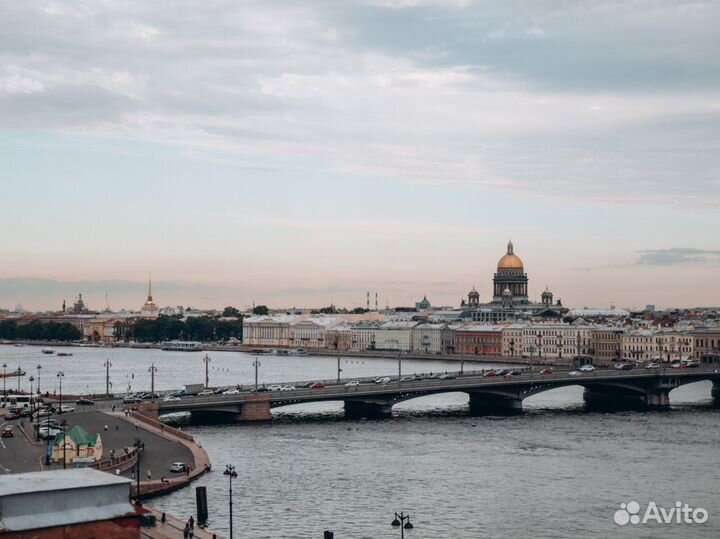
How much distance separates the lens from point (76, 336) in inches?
7643

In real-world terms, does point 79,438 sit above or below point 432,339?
below

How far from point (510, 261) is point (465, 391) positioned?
11083 cm

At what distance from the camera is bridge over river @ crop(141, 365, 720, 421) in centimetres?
5197

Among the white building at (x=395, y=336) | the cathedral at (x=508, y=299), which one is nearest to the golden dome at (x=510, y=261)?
the cathedral at (x=508, y=299)

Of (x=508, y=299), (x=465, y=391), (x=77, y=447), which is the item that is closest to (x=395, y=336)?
(x=508, y=299)

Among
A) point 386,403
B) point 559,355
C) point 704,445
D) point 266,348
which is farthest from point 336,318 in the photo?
point 704,445

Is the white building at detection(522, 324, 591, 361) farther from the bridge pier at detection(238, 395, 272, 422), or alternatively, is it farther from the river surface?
the bridge pier at detection(238, 395, 272, 422)

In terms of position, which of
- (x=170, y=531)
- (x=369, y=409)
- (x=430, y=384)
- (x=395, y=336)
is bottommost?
(x=170, y=531)

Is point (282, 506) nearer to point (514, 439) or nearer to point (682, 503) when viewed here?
point (682, 503)

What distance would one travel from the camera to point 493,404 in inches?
2443

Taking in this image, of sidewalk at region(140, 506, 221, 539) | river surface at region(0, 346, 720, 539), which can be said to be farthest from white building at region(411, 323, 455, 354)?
sidewalk at region(140, 506, 221, 539)

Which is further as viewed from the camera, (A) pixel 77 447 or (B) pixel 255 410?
(B) pixel 255 410

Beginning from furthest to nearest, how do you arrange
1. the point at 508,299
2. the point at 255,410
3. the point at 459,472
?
the point at 508,299, the point at 255,410, the point at 459,472

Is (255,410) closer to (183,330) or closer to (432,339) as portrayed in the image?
(432,339)
